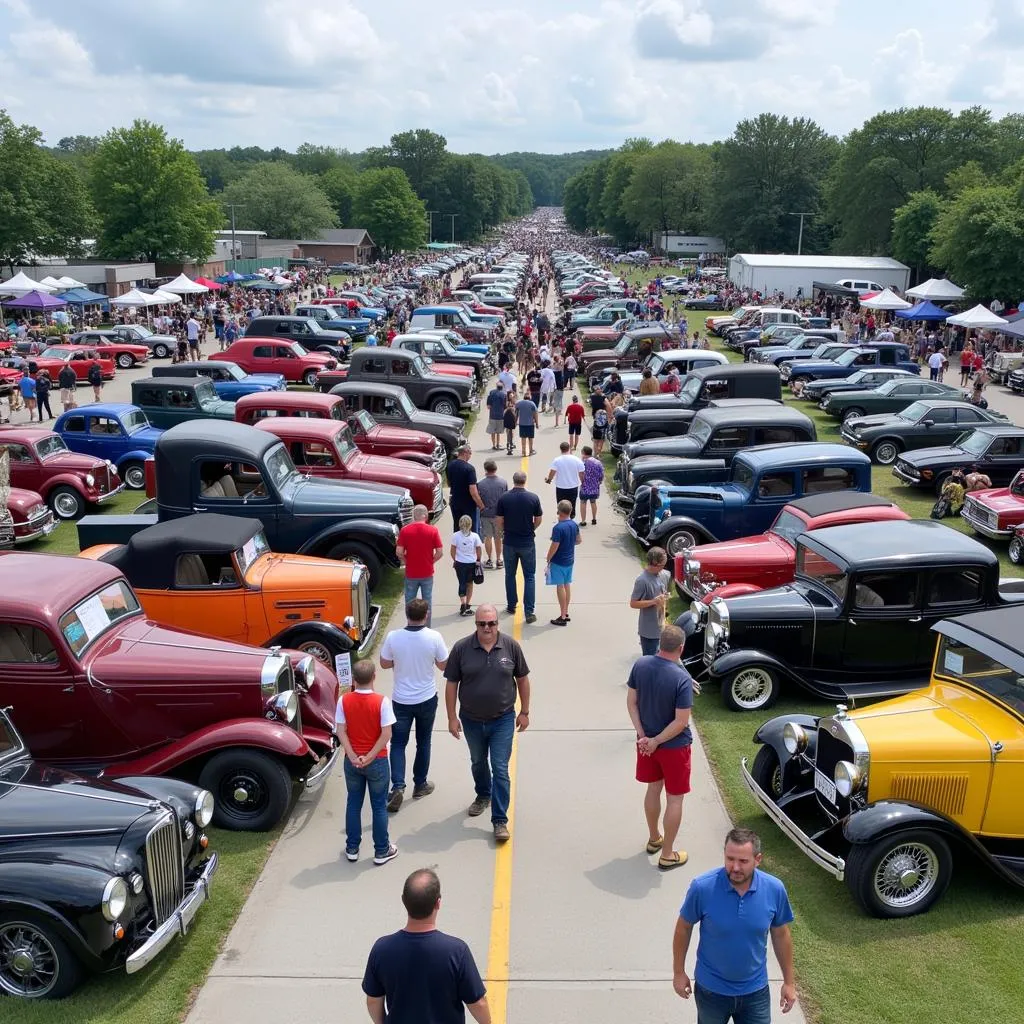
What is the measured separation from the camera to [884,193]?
235 ft

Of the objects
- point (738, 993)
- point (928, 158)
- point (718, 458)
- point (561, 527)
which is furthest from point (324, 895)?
point (928, 158)

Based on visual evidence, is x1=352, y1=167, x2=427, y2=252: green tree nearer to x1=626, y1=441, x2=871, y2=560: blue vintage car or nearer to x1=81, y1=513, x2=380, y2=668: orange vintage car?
x1=626, y1=441, x2=871, y2=560: blue vintage car

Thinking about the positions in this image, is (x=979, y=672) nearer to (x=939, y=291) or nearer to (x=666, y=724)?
(x=666, y=724)

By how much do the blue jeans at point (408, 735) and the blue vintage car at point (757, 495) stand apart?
6.68 meters

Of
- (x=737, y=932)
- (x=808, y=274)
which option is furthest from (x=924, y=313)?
(x=737, y=932)

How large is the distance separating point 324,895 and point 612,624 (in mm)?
6166

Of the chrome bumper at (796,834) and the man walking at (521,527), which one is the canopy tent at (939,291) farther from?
the chrome bumper at (796,834)

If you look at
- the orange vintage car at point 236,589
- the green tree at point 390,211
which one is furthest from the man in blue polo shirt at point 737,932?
the green tree at point 390,211

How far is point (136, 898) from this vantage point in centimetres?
586

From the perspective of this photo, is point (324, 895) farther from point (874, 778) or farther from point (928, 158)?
point (928, 158)

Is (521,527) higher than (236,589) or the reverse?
higher

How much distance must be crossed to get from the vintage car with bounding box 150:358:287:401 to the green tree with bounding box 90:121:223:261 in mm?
46465

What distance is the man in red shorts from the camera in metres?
6.79

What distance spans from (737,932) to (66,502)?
16.2m
